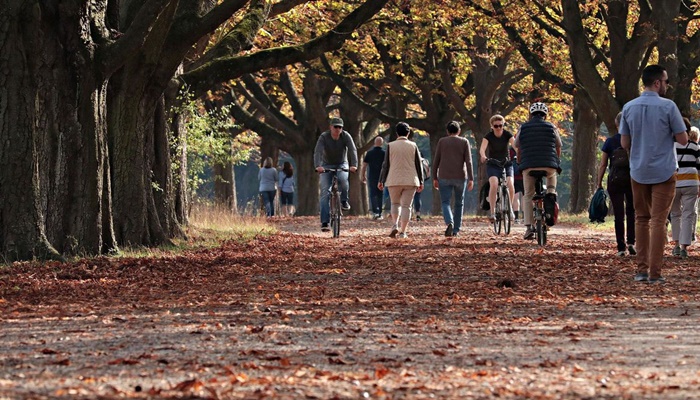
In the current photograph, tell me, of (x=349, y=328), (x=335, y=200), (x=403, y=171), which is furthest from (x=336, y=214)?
(x=349, y=328)

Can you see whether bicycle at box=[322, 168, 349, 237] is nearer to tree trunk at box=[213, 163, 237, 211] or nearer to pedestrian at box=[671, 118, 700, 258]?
pedestrian at box=[671, 118, 700, 258]

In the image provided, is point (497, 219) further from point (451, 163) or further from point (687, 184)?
point (687, 184)

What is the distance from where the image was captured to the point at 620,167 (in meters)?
16.9

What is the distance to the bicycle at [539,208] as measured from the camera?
1950 centimetres

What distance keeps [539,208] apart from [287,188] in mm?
23106

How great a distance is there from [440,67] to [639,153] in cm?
2713

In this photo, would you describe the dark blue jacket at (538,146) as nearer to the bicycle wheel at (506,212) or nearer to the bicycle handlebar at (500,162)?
the bicycle handlebar at (500,162)

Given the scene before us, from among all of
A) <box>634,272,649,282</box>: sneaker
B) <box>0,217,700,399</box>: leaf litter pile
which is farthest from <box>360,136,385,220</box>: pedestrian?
<box>634,272,649,282</box>: sneaker

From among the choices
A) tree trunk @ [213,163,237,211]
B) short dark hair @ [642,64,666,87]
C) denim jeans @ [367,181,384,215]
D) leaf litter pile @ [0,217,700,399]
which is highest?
short dark hair @ [642,64,666,87]

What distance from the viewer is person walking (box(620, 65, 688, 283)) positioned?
12836 mm

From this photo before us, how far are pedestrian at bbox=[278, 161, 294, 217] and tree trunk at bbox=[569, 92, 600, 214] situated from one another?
26.8 feet

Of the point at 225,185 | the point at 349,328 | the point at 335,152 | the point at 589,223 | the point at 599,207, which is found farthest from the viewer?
the point at 225,185

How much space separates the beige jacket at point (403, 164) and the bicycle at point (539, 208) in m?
2.82

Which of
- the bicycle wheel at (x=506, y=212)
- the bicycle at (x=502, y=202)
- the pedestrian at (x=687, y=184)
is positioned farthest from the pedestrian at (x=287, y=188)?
the pedestrian at (x=687, y=184)
